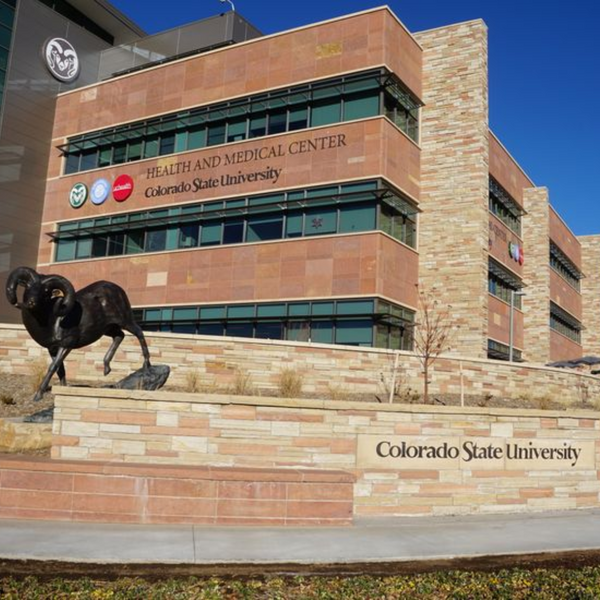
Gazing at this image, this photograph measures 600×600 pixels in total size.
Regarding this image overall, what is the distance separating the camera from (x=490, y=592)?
648 cm

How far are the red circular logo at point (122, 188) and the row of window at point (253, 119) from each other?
1.10 m

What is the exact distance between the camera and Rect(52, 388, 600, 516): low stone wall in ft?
33.9

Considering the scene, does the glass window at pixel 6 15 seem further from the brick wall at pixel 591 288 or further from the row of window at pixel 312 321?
the brick wall at pixel 591 288

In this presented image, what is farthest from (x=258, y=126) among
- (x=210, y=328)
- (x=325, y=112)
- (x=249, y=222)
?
(x=210, y=328)

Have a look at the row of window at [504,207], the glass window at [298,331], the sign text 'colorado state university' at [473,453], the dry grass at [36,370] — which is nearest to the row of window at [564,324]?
the row of window at [504,207]

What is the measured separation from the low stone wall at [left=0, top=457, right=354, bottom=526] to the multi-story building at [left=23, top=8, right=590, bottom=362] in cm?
1791

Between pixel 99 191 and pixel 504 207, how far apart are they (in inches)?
920

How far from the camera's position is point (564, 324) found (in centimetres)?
5297

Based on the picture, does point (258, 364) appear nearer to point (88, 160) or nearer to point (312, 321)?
point (312, 321)

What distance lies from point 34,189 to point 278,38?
1658 cm

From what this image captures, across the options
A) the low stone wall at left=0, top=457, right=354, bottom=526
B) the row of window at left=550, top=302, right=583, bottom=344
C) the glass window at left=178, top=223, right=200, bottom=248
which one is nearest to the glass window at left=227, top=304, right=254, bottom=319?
the glass window at left=178, top=223, right=200, bottom=248

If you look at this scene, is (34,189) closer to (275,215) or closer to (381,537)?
(275,215)

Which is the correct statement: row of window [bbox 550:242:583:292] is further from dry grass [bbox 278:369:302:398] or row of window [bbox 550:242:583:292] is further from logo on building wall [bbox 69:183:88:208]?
dry grass [bbox 278:369:302:398]

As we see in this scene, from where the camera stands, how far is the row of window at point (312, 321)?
27547 mm
